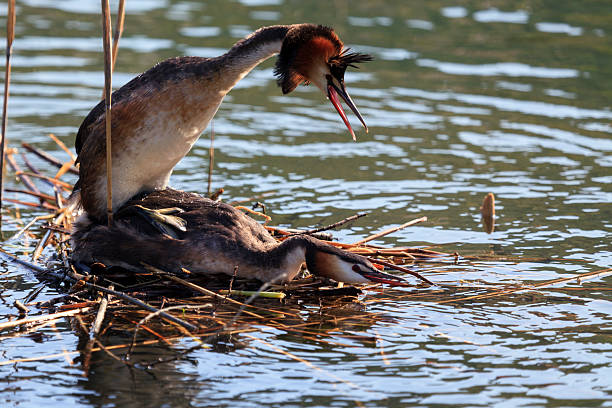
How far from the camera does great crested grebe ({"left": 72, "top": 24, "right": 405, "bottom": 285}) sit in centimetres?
630

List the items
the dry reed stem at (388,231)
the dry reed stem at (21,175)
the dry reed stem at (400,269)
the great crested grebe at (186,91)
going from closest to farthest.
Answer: the dry reed stem at (400,269) → the great crested grebe at (186,91) → the dry reed stem at (388,231) → the dry reed stem at (21,175)

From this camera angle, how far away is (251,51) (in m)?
6.44

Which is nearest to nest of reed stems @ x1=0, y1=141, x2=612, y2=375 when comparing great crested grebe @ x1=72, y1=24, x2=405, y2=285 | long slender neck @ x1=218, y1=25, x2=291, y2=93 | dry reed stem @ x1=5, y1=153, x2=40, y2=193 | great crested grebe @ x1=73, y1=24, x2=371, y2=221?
great crested grebe @ x1=72, y1=24, x2=405, y2=285

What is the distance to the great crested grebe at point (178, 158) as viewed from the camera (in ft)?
20.7

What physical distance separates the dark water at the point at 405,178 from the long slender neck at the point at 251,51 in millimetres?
1751

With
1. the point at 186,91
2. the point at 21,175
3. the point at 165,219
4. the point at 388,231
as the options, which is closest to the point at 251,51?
the point at 186,91

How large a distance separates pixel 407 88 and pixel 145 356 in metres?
7.30

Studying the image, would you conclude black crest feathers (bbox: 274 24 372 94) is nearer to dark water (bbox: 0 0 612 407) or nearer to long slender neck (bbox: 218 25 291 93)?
long slender neck (bbox: 218 25 291 93)

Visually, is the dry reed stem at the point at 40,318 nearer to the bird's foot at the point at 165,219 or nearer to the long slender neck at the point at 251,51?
the bird's foot at the point at 165,219

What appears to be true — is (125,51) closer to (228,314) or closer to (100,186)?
(100,186)

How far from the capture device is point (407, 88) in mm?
11938

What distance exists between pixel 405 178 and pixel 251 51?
317 centimetres

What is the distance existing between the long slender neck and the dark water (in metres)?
1.75

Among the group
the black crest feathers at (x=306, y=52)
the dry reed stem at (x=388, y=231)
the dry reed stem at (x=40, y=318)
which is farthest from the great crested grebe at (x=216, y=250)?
the black crest feathers at (x=306, y=52)
